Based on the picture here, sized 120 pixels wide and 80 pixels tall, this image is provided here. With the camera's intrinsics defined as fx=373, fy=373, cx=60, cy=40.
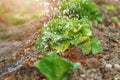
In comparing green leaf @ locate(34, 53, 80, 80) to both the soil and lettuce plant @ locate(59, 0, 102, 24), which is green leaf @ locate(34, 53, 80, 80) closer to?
the soil

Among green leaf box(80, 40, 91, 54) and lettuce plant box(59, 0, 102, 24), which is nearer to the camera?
green leaf box(80, 40, 91, 54)

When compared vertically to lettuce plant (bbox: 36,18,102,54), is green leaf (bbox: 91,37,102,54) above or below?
below

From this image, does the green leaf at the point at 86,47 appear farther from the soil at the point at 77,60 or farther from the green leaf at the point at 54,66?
the green leaf at the point at 54,66

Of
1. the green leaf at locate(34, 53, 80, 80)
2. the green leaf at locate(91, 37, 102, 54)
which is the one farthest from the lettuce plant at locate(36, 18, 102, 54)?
the green leaf at locate(34, 53, 80, 80)

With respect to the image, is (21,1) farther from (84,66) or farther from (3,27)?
(84,66)

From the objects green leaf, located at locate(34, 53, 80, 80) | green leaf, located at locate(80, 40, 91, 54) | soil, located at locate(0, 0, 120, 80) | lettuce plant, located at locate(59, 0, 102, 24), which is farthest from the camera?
lettuce plant, located at locate(59, 0, 102, 24)

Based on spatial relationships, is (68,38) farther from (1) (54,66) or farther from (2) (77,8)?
(2) (77,8)

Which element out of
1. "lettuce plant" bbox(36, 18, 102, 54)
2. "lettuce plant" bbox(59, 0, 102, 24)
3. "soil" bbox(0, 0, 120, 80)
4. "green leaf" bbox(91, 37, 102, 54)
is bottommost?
"soil" bbox(0, 0, 120, 80)
